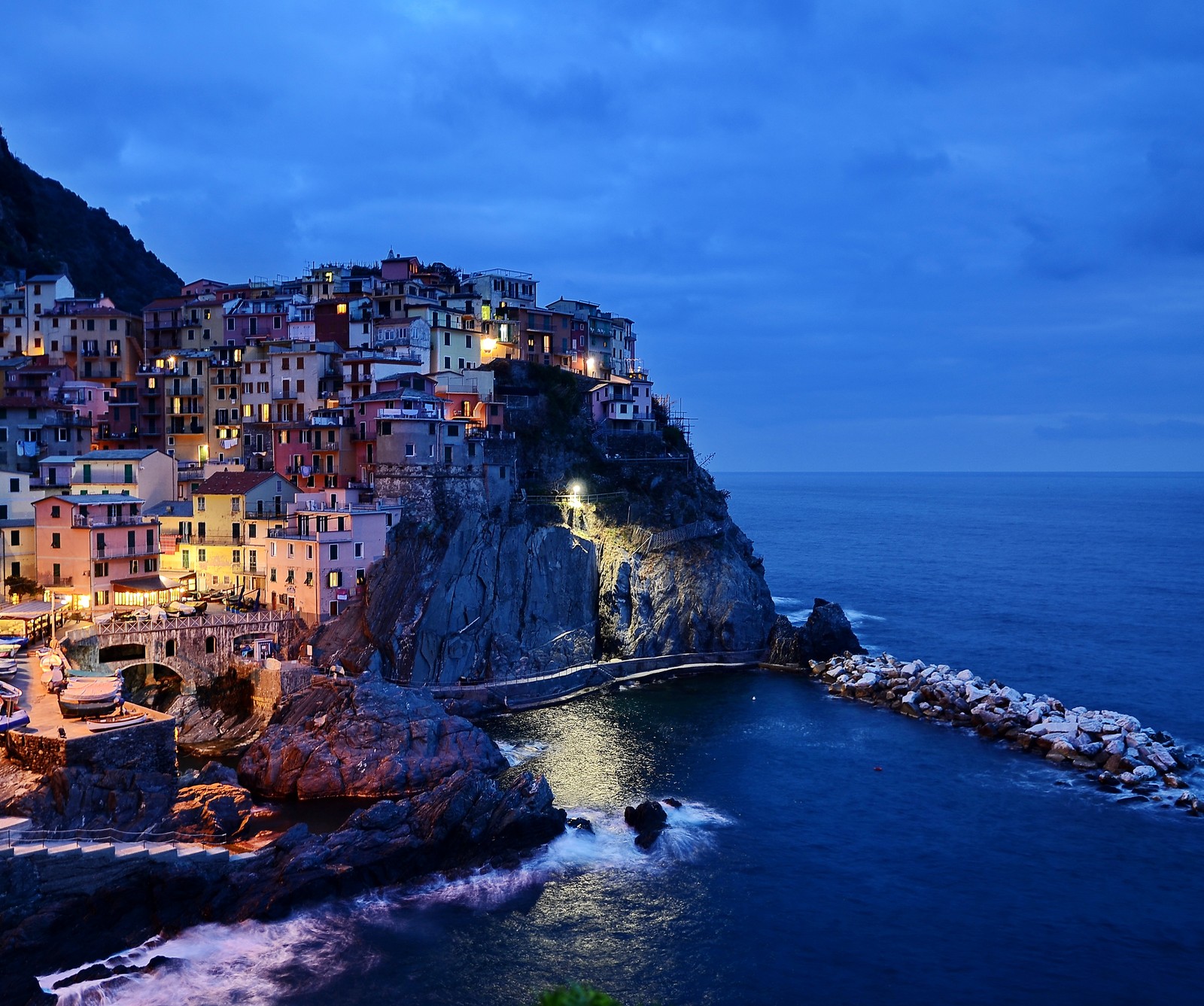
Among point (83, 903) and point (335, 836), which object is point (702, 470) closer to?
point (335, 836)

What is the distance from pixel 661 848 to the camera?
40719 mm

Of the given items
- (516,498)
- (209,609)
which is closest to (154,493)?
(209,609)

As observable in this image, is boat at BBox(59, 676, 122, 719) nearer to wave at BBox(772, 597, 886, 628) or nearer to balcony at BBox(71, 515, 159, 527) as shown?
balcony at BBox(71, 515, 159, 527)

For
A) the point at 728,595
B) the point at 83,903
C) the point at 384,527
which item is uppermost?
the point at 384,527

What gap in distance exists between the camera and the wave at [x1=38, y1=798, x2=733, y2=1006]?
30078 millimetres

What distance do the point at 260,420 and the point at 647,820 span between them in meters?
49.7

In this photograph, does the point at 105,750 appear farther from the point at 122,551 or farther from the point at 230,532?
the point at 230,532

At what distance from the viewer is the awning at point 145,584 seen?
57031mm

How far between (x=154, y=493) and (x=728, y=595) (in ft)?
138

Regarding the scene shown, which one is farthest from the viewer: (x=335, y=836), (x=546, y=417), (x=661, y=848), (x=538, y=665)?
(x=546, y=417)

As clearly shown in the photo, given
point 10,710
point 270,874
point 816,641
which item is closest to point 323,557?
point 10,710

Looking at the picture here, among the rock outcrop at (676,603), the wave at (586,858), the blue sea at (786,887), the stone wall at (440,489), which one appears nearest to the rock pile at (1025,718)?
the blue sea at (786,887)

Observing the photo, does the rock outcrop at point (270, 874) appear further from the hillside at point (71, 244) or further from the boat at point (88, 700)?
the hillside at point (71, 244)

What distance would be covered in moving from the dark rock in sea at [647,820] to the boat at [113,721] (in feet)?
69.6
